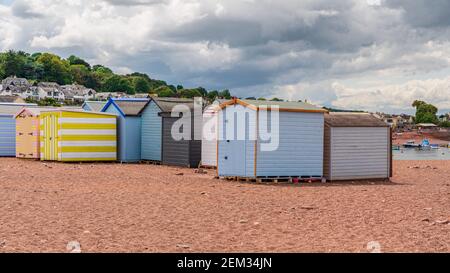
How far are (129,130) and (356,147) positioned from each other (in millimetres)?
13331

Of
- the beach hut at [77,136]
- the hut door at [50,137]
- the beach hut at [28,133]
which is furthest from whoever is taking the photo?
the beach hut at [28,133]

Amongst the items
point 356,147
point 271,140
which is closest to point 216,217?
point 271,140

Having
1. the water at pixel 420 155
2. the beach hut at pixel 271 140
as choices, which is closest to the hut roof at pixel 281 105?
the beach hut at pixel 271 140

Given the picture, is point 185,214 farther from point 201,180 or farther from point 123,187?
point 201,180

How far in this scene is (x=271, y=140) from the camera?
66.0 feet

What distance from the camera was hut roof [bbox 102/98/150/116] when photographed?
31641 mm

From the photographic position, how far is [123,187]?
57.9ft

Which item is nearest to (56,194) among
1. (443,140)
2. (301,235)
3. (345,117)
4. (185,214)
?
(185,214)

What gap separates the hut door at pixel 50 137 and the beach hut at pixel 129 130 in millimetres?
3183

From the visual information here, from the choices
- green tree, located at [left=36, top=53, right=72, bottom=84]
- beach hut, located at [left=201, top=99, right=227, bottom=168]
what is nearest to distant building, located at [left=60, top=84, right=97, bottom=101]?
green tree, located at [left=36, top=53, right=72, bottom=84]

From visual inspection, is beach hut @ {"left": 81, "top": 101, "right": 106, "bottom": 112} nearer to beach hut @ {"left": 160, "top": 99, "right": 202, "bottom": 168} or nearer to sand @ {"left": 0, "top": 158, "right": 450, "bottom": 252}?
beach hut @ {"left": 160, "top": 99, "right": 202, "bottom": 168}

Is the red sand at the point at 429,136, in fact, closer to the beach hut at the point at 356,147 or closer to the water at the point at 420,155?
the water at the point at 420,155

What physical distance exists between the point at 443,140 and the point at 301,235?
14940cm

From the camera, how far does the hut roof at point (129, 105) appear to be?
1246 inches
